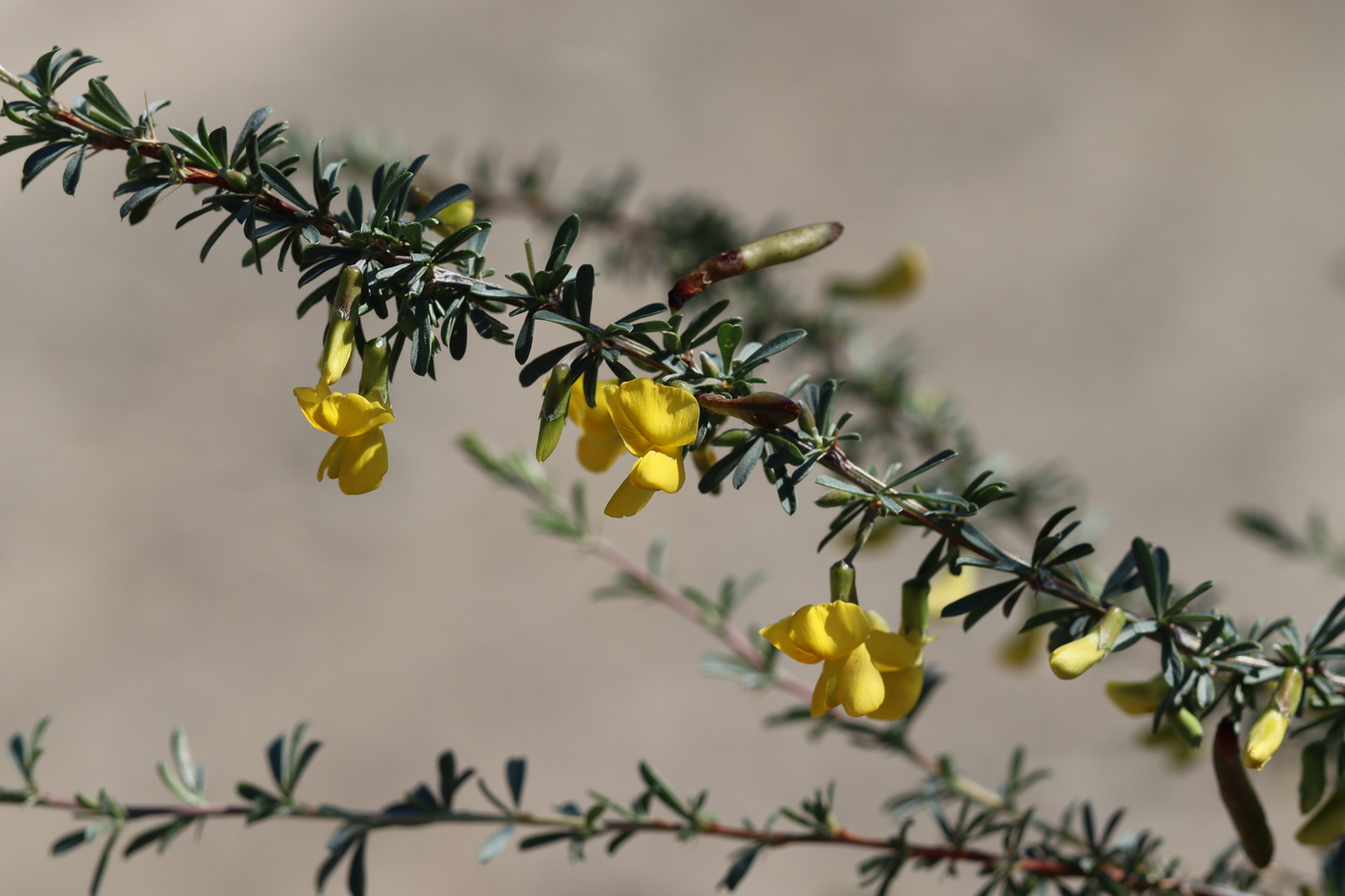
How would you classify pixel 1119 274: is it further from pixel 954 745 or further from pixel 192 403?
pixel 192 403

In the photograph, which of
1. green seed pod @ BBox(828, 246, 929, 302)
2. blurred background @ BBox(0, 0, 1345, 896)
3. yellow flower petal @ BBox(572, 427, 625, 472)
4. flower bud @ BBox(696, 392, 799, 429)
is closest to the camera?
flower bud @ BBox(696, 392, 799, 429)

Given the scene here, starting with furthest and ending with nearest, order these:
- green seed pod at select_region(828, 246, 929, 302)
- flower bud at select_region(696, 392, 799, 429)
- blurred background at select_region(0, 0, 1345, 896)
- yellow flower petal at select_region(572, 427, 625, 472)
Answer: blurred background at select_region(0, 0, 1345, 896), green seed pod at select_region(828, 246, 929, 302), yellow flower petal at select_region(572, 427, 625, 472), flower bud at select_region(696, 392, 799, 429)

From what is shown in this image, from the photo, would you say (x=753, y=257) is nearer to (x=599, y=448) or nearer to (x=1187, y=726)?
(x=599, y=448)

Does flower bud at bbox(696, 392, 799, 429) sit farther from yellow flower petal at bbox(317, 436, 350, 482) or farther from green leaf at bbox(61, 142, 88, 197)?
green leaf at bbox(61, 142, 88, 197)

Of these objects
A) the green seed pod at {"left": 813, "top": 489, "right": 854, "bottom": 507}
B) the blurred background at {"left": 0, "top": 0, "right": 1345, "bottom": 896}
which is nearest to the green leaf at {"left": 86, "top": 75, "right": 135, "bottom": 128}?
the green seed pod at {"left": 813, "top": 489, "right": 854, "bottom": 507}

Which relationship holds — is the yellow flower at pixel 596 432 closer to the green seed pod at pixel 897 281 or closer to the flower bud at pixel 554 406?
the flower bud at pixel 554 406

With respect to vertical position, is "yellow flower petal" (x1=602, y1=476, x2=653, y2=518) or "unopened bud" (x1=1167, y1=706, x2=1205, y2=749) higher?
"yellow flower petal" (x1=602, y1=476, x2=653, y2=518)

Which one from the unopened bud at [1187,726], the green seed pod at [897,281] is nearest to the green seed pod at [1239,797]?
the unopened bud at [1187,726]

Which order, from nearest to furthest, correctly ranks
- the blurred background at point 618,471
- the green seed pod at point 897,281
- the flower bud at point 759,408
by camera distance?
the flower bud at point 759,408 < the green seed pod at point 897,281 < the blurred background at point 618,471
